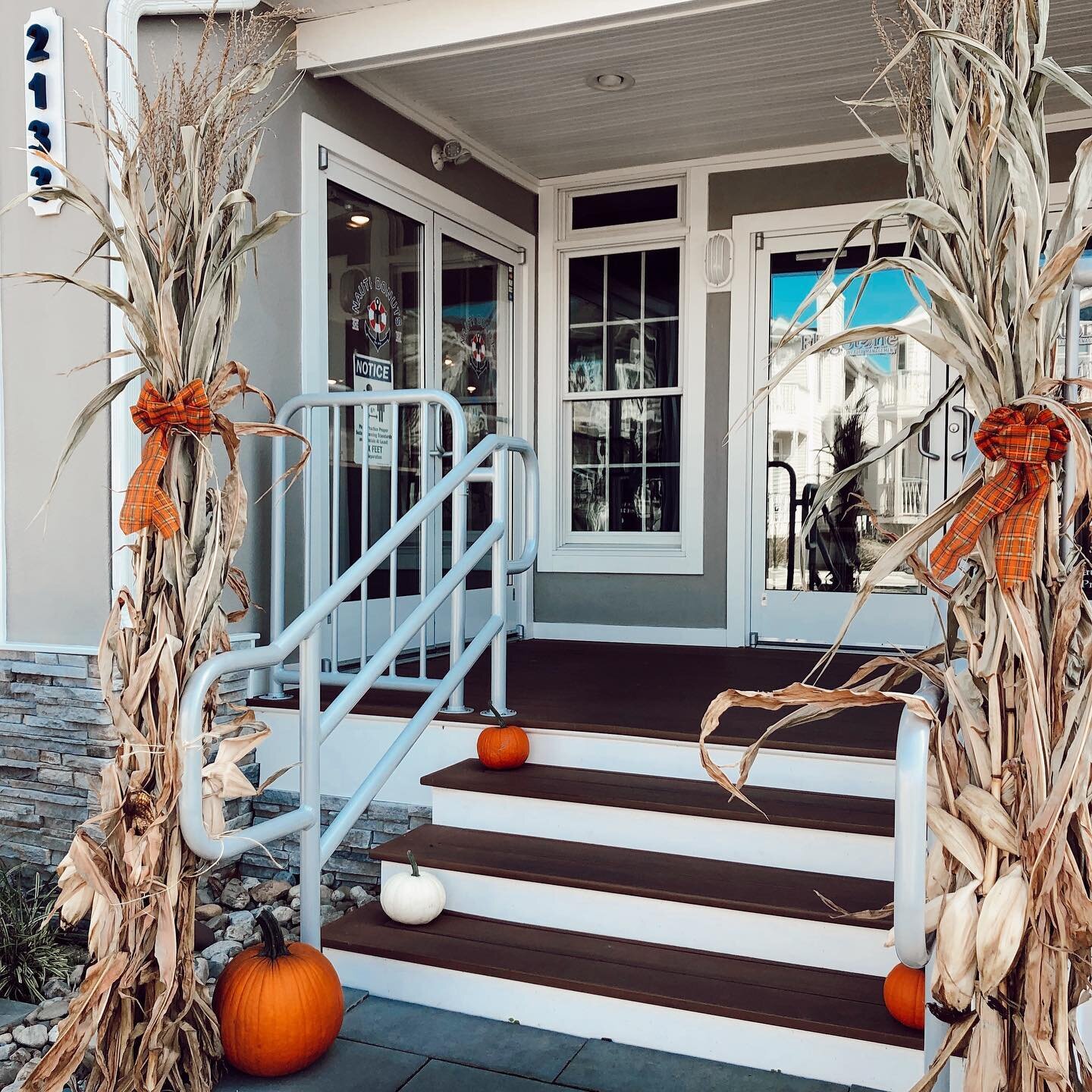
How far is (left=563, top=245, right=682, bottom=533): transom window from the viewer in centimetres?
514

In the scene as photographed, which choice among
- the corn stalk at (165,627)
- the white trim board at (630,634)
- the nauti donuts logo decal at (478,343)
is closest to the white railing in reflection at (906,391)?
the white trim board at (630,634)

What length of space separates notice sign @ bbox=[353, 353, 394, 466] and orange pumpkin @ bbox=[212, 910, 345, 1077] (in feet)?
7.50

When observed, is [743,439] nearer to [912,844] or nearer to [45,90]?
[45,90]

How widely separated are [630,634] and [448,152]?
2367mm

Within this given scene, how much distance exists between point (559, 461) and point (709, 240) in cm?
129

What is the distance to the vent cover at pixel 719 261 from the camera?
16.3 feet

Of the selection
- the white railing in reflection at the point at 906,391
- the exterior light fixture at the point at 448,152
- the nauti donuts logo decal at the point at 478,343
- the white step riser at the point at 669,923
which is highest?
the exterior light fixture at the point at 448,152

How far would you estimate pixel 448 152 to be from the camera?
4527mm

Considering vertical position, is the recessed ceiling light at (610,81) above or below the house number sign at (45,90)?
above

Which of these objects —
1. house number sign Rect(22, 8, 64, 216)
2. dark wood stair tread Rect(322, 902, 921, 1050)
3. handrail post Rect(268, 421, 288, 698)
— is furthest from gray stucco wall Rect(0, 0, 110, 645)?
dark wood stair tread Rect(322, 902, 921, 1050)

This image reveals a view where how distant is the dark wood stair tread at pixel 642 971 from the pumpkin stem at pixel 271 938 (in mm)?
345

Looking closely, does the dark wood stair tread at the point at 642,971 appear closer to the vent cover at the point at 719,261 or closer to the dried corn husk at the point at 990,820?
the dried corn husk at the point at 990,820

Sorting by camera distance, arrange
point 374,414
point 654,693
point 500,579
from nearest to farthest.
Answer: point 500,579 < point 654,693 < point 374,414

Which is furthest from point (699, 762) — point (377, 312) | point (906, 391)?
point (906, 391)
